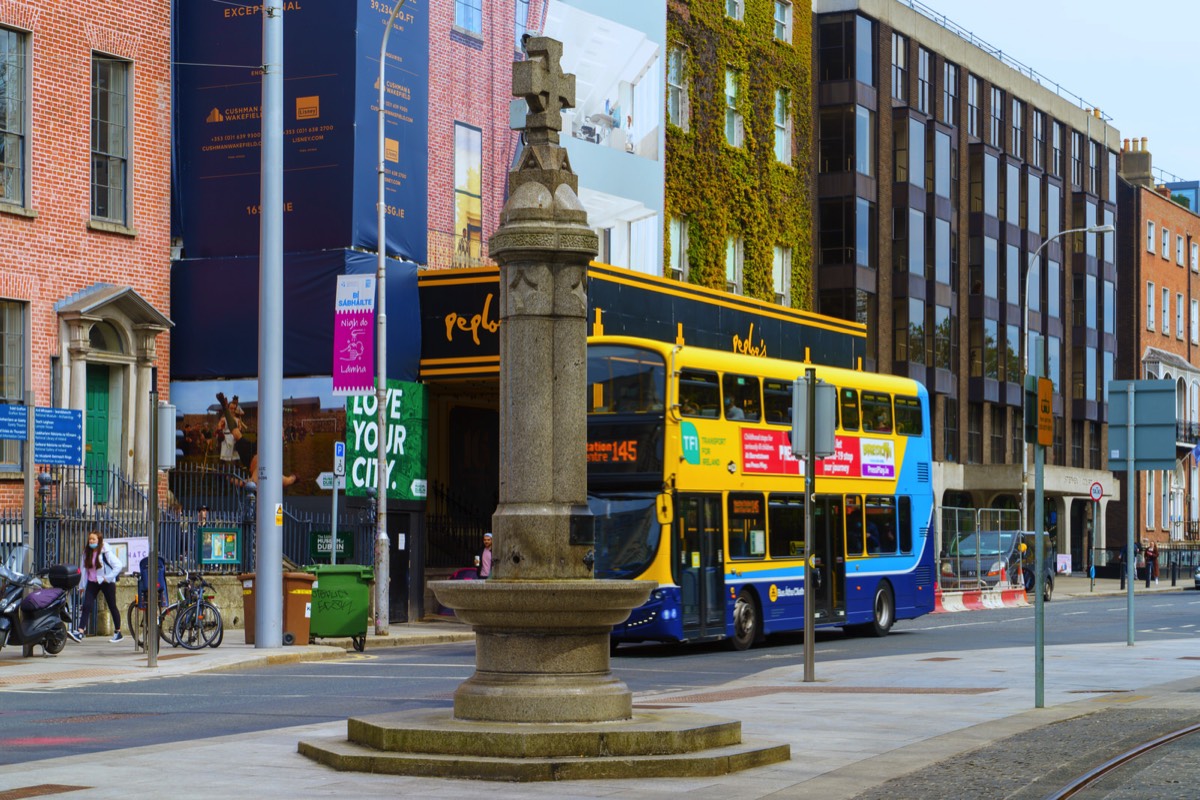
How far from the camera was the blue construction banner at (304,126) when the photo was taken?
33.5m

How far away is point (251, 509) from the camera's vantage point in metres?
31.7

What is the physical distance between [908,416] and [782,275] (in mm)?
18834

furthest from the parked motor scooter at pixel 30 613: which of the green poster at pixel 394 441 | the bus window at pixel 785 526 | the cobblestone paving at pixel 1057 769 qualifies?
the cobblestone paving at pixel 1057 769

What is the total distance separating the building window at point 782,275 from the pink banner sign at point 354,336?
2064 centimetres

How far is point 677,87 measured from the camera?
4428cm

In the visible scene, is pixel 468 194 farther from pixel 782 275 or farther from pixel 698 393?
→ pixel 782 275

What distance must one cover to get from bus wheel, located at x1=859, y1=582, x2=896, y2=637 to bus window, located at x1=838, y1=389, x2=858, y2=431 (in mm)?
3230

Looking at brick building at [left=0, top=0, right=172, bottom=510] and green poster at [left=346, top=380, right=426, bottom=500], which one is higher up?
brick building at [left=0, top=0, right=172, bottom=510]

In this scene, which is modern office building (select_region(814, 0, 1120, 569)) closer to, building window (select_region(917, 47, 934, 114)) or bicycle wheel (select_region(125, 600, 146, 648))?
building window (select_region(917, 47, 934, 114))

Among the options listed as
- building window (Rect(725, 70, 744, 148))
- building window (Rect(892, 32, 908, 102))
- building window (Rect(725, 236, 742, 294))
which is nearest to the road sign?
building window (Rect(725, 236, 742, 294))

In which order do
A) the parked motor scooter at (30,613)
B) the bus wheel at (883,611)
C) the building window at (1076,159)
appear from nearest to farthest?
the parked motor scooter at (30,613) → the bus wheel at (883,611) → the building window at (1076,159)

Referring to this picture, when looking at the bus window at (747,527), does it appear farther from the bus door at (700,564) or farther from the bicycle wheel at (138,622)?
the bicycle wheel at (138,622)

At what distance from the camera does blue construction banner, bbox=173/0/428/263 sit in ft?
110

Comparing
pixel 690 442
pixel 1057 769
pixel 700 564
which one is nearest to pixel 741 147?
pixel 690 442
